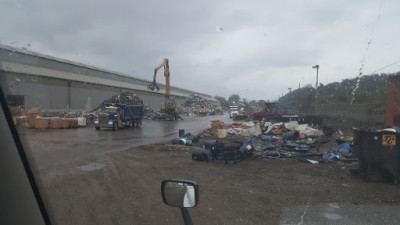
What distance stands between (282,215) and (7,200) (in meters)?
4.22

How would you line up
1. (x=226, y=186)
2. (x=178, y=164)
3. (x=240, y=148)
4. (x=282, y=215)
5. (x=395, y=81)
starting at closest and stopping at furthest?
1. (x=282, y=215)
2. (x=226, y=186)
3. (x=178, y=164)
4. (x=240, y=148)
5. (x=395, y=81)

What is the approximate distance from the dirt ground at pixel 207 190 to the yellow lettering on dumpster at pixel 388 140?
3.39 ft

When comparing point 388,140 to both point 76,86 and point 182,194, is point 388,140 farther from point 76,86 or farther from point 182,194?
point 76,86

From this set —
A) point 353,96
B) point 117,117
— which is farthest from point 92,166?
point 353,96

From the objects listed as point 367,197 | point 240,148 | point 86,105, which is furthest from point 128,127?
point 367,197

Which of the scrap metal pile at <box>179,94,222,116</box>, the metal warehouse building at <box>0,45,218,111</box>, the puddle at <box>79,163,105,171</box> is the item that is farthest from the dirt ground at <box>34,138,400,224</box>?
the scrap metal pile at <box>179,94,222,116</box>

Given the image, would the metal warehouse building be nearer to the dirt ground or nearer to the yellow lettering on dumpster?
the dirt ground

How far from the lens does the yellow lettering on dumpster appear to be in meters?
7.11

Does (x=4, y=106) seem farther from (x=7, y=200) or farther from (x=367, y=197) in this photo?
(x=367, y=197)

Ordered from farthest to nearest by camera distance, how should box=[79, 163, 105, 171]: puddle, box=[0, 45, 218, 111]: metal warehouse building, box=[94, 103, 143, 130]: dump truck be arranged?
1. box=[94, 103, 143, 130]: dump truck
2. box=[0, 45, 218, 111]: metal warehouse building
3. box=[79, 163, 105, 171]: puddle

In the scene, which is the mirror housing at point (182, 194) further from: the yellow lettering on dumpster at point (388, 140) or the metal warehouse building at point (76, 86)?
the metal warehouse building at point (76, 86)

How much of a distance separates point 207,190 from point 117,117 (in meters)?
18.4

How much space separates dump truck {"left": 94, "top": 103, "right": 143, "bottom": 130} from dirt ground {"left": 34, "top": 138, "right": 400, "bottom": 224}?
13.3 meters

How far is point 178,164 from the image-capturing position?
9727 mm
